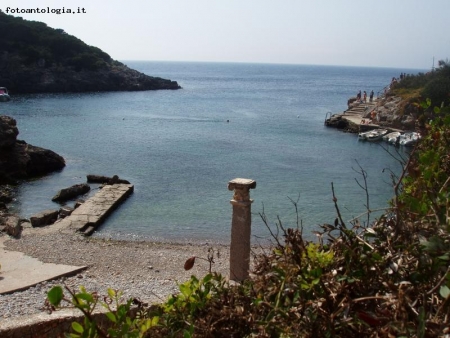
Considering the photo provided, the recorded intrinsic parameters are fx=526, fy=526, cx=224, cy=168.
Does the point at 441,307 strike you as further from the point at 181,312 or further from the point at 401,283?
the point at 181,312

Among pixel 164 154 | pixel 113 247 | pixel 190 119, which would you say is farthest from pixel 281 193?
pixel 190 119

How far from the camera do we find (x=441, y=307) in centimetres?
171

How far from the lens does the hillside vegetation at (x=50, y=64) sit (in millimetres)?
67500

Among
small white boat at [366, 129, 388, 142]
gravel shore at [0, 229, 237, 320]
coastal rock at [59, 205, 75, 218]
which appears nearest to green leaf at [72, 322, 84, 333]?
gravel shore at [0, 229, 237, 320]

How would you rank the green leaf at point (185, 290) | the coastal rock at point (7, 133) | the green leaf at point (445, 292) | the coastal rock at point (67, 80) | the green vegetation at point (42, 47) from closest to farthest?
1. the green leaf at point (445, 292)
2. the green leaf at point (185, 290)
3. the coastal rock at point (7, 133)
4. the coastal rock at point (67, 80)
5. the green vegetation at point (42, 47)

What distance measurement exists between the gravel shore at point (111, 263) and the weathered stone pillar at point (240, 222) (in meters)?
1.15

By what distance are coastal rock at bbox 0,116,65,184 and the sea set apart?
0.75 m

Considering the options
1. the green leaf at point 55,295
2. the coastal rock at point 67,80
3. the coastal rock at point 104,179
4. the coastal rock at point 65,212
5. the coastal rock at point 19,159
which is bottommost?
the coastal rock at point 65,212

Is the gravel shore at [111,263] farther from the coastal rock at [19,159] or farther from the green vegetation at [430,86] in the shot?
the green vegetation at [430,86]

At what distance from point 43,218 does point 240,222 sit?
9021 mm

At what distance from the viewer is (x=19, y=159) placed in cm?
2261

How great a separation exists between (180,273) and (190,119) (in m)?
35.9

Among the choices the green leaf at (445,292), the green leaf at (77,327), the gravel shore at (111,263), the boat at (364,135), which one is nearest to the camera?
the green leaf at (445,292)

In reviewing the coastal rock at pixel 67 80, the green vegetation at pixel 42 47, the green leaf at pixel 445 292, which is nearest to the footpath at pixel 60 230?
the green leaf at pixel 445 292
